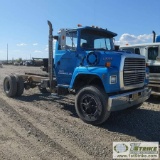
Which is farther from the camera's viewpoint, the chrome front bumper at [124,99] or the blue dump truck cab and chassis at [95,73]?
the blue dump truck cab and chassis at [95,73]

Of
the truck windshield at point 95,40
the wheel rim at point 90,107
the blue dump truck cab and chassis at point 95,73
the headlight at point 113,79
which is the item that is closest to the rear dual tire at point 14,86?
the blue dump truck cab and chassis at point 95,73

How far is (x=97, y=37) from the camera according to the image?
307 inches

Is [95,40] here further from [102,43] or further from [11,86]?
[11,86]

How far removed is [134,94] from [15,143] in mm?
3362

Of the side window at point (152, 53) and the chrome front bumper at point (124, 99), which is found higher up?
the side window at point (152, 53)

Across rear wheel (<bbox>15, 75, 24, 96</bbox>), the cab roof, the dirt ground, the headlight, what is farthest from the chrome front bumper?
rear wheel (<bbox>15, 75, 24, 96</bbox>)

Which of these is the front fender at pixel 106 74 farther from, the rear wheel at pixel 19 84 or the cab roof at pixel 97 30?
the rear wheel at pixel 19 84

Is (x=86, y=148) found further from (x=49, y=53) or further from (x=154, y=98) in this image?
(x=154, y=98)

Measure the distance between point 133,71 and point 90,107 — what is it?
1.55m

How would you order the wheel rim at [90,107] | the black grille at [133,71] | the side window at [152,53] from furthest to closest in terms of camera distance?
the side window at [152,53]
the black grille at [133,71]
the wheel rim at [90,107]

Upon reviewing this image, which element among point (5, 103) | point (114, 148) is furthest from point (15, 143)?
point (5, 103)

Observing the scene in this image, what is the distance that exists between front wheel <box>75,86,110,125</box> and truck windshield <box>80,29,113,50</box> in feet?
5.10

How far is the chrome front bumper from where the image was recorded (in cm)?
596

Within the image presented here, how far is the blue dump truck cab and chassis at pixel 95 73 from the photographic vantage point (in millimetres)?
6164
